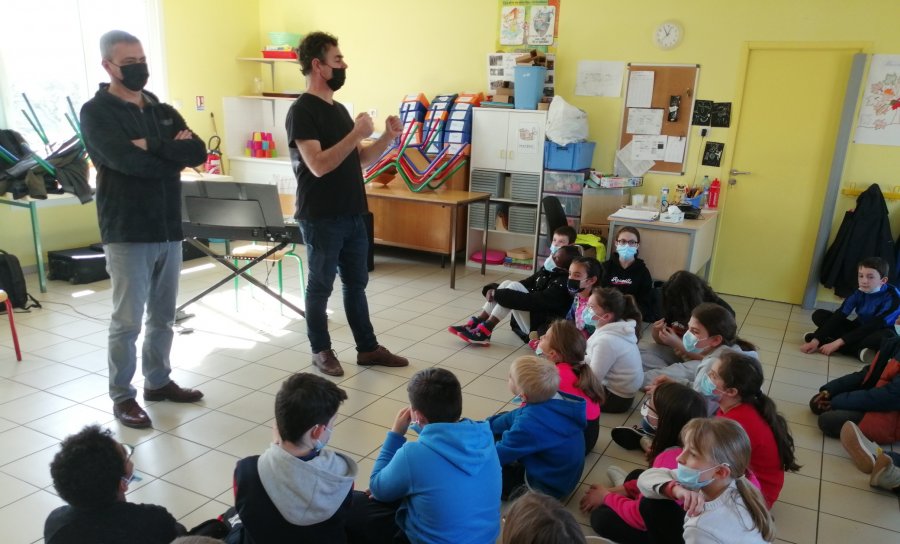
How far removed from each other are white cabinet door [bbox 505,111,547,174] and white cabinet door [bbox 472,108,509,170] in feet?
0.18

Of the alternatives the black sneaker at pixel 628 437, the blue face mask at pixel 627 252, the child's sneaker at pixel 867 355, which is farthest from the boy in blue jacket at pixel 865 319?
the black sneaker at pixel 628 437

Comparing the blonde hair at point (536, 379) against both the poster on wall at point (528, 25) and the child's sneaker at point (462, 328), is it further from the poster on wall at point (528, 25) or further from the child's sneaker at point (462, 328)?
the poster on wall at point (528, 25)

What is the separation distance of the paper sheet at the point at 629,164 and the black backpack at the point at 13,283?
15.5 feet

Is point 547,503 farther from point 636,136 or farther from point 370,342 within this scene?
point 636,136

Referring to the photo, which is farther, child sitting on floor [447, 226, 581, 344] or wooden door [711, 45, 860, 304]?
wooden door [711, 45, 860, 304]

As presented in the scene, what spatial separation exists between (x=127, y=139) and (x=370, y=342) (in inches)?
63.8

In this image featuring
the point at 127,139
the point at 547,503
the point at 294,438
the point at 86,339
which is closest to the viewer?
the point at 547,503

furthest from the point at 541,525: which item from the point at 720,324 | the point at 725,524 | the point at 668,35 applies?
the point at 668,35

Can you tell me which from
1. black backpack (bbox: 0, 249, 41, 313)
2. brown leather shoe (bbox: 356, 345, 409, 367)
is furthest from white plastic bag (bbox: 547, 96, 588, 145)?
black backpack (bbox: 0, 249, 41, 313)

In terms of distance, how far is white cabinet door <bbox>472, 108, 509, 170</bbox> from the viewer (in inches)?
231

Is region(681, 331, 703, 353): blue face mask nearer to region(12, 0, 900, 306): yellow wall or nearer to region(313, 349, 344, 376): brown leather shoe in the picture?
region(313, 349, 344, 376): brown leather shoe

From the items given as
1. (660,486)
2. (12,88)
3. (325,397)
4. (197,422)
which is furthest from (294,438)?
(12,88)

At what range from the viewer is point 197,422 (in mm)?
2918

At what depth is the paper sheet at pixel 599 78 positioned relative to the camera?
5.66 meters
